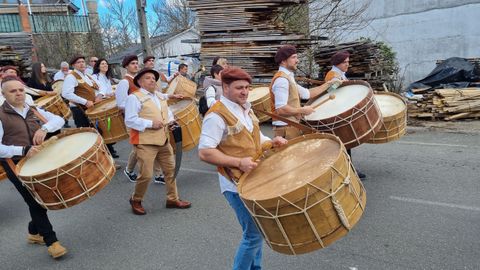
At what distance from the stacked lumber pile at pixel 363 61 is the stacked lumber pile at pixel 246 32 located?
66 centimetres

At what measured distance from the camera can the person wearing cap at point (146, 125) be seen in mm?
4598

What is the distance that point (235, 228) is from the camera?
4352 millimetres

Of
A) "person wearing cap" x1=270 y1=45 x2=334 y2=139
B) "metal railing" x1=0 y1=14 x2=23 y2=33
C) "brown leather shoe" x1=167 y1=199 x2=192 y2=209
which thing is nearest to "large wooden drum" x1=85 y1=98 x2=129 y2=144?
"brown leather shoe" x1=167 y1=199 x2=192 y2=209

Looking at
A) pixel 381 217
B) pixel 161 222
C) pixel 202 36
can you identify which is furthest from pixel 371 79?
pixel 161 222

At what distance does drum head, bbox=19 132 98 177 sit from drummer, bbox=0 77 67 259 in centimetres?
12

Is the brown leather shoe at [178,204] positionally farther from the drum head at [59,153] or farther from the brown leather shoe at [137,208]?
the drum head at [59,153]

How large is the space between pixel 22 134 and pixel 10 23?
29058 mm

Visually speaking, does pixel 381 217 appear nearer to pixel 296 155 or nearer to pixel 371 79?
pixel 296 155

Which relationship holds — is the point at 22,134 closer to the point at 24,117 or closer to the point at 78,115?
the point at 24,117

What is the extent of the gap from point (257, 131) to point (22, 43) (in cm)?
1779

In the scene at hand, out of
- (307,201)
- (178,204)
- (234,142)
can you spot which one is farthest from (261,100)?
(307,201)

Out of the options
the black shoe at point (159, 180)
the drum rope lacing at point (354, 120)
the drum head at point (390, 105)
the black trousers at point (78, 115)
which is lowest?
the black shoe at point (159, 180)

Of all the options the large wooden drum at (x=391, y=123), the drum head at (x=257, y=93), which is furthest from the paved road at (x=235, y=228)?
the drum head at (x=257, y=93)

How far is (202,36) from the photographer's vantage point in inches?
438
